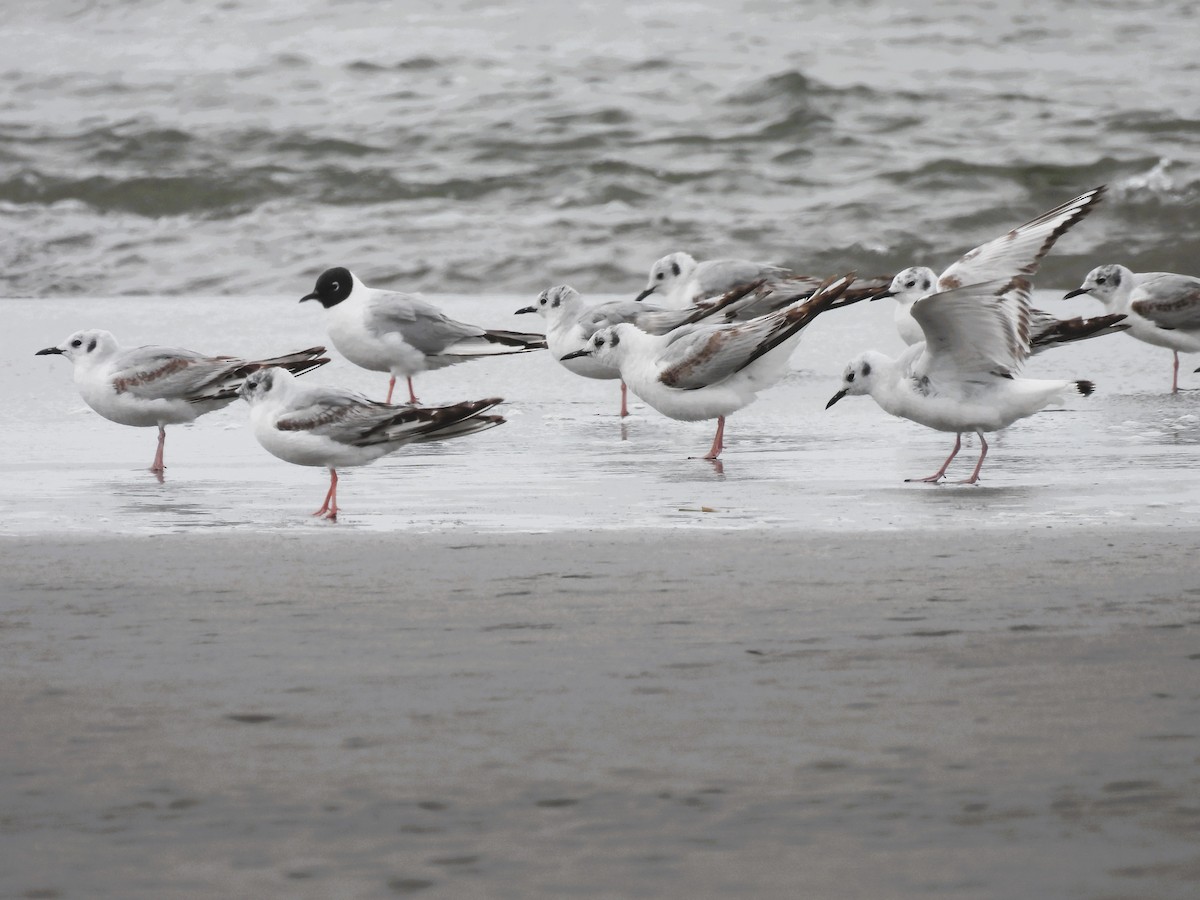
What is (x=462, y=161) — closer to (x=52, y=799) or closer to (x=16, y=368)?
(x=16, y=368)

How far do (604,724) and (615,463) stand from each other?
13.8 feet

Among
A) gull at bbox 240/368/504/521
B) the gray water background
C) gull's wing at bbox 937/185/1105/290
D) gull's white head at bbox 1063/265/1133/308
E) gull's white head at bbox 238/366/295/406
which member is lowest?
gull at bbox 240/368/504/521

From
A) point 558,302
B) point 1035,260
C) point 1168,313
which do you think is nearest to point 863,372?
point 1035,260

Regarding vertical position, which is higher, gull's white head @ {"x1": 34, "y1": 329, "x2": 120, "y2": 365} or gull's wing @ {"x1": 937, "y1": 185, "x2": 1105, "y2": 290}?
gull's wing @ {"x1": 937, "y1": 185, "x2": 1105, "y2": 290}

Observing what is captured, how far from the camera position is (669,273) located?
12.0 m

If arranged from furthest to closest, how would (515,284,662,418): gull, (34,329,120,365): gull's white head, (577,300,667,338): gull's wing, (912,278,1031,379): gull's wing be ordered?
(577,300,667,338): gull's wing < (515,284,662,418): gull < (34,329,120,365): gull's white head < (912,278,1031,379): gull's wing

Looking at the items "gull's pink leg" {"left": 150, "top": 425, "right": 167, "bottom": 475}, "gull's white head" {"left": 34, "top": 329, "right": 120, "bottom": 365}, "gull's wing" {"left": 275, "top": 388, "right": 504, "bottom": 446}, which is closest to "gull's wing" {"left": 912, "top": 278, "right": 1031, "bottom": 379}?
"gull's wing" {"left": 275, "top": 388, "right": 504, "bottom": 446}

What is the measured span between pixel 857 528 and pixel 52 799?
318cm

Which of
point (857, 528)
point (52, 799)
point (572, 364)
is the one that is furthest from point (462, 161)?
point (52, 799)

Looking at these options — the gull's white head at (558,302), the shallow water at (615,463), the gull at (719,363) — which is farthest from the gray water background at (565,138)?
the gull at (719,363)

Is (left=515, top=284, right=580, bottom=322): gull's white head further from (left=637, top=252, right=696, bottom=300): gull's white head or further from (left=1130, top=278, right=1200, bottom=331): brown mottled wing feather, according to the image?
(left=1130, top=278, right=1200, bottom=331): brown mottled wing feather

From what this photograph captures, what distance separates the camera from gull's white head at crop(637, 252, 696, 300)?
39.4 ft

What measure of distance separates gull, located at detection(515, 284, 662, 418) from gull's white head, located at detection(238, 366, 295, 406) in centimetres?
271

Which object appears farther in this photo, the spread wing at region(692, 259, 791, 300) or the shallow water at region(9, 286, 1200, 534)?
the spread wing at region(692, 259, 791, 300)
